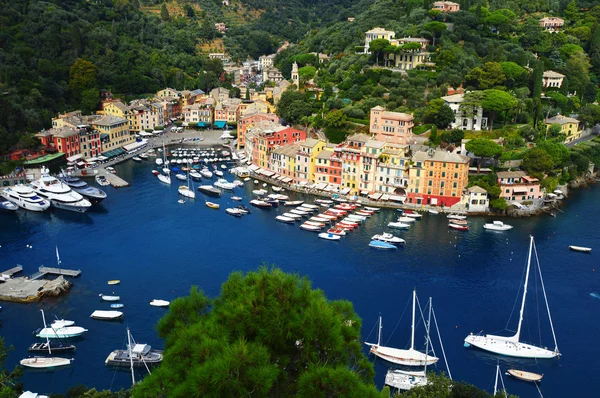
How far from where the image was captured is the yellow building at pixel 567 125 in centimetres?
5650

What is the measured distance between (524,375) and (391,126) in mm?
30679

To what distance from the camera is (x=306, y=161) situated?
5066 centimetres

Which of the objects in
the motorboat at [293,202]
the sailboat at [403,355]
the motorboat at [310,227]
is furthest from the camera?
the motorboat at [293,202]

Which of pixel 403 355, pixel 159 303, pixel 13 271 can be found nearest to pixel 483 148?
pixel 403 355

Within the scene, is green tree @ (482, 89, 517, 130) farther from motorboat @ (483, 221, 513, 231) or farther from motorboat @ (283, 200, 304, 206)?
motorboat @ (283, 200, 304, 206)

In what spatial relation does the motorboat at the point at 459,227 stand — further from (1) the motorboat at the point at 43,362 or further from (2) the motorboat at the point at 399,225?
(1) the motorboat at the point at 43,362

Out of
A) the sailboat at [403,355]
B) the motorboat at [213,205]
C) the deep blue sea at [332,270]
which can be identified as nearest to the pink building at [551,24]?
the deep blue sea at [332,270]

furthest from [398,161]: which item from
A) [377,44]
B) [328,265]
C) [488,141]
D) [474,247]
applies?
[377,44]

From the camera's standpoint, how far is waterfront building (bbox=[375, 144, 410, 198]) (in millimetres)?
46469

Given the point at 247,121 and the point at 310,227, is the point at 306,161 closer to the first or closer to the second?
the point at 310,227

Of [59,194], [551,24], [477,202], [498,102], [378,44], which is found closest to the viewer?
[477,202]

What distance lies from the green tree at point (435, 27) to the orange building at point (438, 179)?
27.3 meters

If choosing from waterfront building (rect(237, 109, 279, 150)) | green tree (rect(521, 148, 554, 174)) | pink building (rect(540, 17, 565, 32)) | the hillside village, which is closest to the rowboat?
the hillside village

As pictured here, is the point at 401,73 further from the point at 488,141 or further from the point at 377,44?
the point at 488,141
